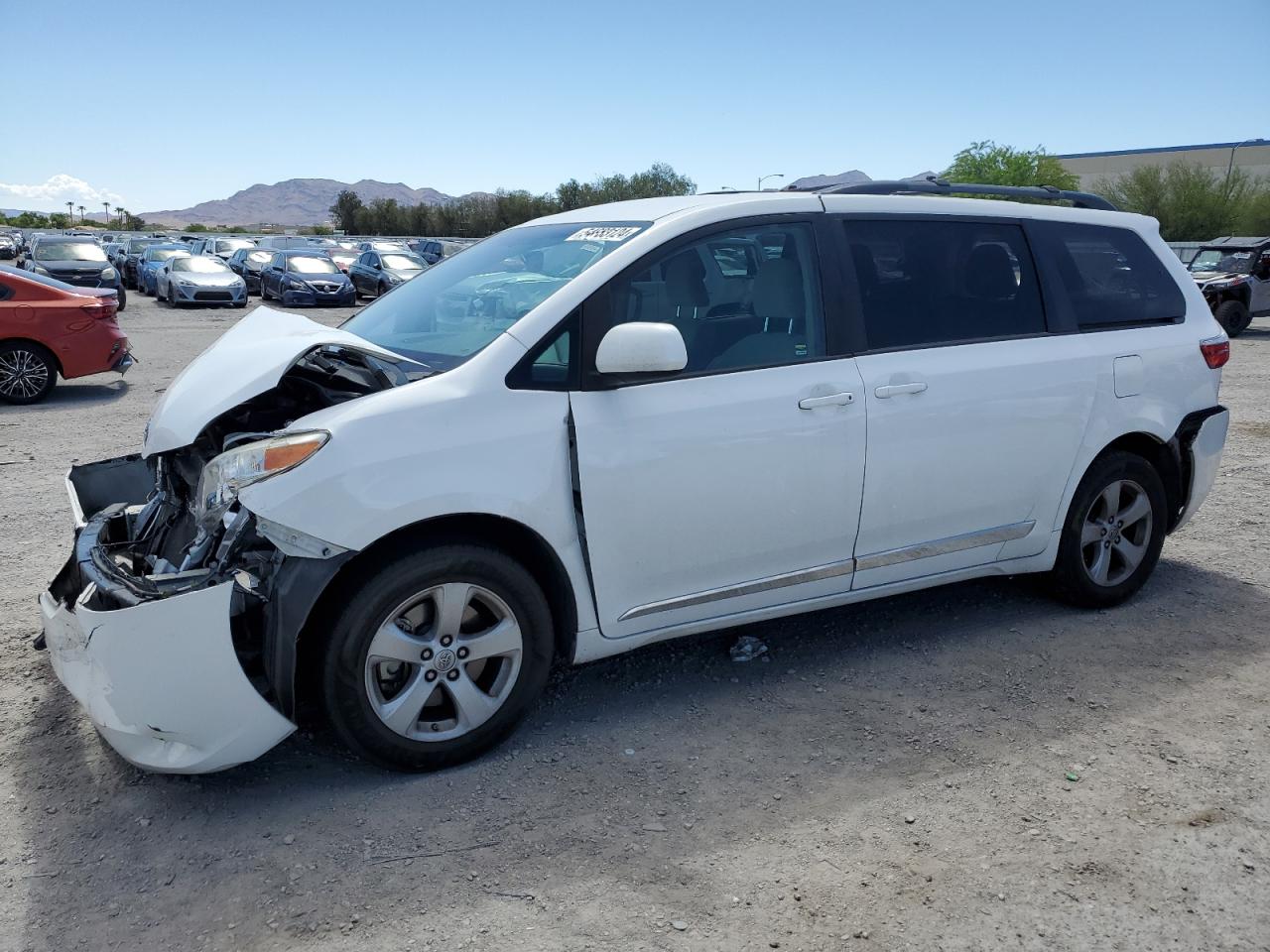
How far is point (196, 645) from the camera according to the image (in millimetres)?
2891

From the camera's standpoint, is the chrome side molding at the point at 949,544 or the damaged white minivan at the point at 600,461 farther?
the chrome side molding at the point at 949,544

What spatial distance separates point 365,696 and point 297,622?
32cm

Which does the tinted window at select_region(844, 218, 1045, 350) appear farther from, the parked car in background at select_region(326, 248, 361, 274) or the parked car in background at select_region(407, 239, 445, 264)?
the parked car in background at select_region(407, 239, 445, 264)

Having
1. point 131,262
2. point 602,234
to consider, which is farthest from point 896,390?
point 131,262

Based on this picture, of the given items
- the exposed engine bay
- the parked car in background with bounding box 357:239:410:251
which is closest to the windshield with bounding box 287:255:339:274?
the parked car in background with bounding box 357:239:410:251

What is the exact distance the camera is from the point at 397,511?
9.95 ft

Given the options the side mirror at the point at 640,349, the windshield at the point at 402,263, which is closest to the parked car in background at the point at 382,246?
the windshield at the point at 402,263

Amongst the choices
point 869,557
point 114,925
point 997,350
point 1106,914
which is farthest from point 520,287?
point 1106,914

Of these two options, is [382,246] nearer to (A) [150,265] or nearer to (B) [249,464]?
(A) [150,265]

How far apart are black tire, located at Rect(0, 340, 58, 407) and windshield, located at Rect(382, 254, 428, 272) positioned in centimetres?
1742

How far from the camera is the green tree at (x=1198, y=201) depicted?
58.7 metres

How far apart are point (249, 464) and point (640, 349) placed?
127 centimetres

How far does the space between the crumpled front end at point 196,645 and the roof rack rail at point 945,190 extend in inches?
103

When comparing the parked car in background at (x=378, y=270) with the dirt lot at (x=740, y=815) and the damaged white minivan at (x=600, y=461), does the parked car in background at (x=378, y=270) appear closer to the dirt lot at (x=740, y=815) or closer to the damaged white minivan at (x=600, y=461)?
the dirt lot at (x=740, y=815)
